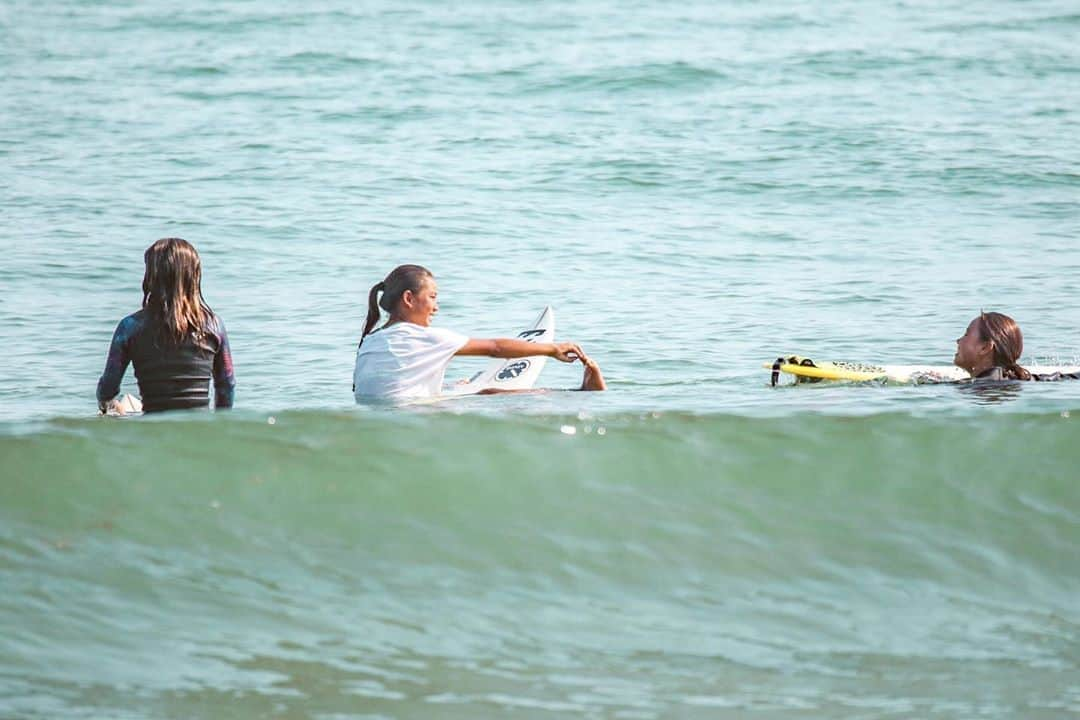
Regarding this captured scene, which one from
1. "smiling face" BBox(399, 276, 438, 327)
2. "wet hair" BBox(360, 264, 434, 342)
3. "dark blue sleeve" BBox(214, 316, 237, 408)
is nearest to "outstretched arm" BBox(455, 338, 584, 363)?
"smiling face" BBox(399, 276, 438, 327)

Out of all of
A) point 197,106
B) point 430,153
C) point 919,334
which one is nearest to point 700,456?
point 919,334

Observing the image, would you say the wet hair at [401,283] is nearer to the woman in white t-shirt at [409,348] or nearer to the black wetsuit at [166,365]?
the woman in white t-shirt at [409,348]

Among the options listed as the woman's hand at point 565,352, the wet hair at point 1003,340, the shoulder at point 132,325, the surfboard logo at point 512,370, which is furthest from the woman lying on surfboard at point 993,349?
the shoulder at point 132,325

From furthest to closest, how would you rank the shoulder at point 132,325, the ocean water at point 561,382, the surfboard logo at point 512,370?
the surfboard logo at point 512,370
the shoulder at point 132,325
the ocean water at point 561,382

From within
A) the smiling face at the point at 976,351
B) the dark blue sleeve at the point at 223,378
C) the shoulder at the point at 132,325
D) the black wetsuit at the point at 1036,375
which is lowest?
the black wetsuit at the point at 1036,375

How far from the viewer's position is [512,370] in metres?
10.1

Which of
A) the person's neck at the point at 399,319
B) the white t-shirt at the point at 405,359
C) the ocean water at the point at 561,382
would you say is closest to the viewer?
the ocean water at the point at 561,382

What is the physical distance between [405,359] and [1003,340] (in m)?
3.77

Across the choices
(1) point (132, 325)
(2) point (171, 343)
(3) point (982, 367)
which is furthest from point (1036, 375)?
(1) point (132, 325)

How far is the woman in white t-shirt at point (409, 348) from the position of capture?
795cm

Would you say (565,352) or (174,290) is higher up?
(174,290)

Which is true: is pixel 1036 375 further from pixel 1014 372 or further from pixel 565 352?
pixel 565 352

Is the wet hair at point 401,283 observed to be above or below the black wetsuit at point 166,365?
above

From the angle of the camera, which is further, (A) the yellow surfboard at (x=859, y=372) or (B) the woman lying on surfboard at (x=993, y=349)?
(A) the yellow surfboard at (x=859, y=372)
